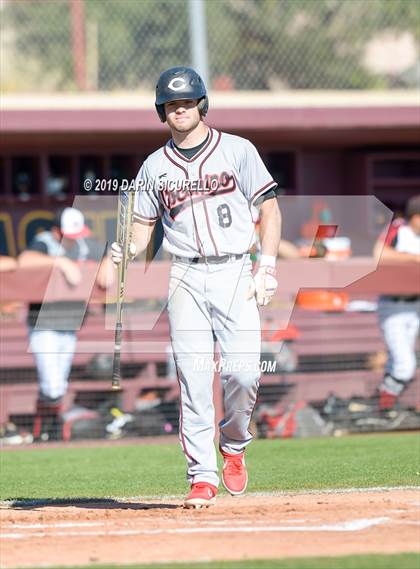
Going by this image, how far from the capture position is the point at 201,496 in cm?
613

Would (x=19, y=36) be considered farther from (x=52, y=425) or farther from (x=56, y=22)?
(x=52, y=425)

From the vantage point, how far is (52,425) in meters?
11.5

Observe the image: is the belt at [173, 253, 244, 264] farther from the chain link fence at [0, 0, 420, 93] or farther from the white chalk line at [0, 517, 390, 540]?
the chain link fence at [0, 0, 420, 93]

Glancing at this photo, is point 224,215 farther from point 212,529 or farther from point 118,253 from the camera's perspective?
point 212,529

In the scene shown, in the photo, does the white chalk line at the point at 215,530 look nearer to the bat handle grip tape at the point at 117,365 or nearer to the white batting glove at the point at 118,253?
the bat handle grip tape at the point at 117,365

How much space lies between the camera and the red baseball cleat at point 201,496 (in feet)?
20.1

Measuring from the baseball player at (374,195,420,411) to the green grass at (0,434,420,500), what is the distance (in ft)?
2.54

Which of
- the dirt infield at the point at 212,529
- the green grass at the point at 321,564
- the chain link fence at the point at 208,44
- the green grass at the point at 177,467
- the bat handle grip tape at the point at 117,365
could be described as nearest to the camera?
the green grass at the point at 321,564

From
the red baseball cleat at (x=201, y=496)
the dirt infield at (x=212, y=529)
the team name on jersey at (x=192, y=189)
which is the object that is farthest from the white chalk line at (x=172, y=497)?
the team name on jersey at (x=192, y=189)

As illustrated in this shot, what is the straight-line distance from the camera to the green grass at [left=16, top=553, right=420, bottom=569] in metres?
4.38

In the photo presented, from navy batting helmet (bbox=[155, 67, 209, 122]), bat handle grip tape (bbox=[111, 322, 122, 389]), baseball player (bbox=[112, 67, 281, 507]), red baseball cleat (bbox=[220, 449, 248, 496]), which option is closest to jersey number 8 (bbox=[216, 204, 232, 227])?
baseball player (bbox=[112, 67, 281, 507])

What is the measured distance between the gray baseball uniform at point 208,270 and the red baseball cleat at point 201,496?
0.03 metres

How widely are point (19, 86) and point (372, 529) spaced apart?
10.6 m

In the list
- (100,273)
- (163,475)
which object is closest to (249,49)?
(100,273)
